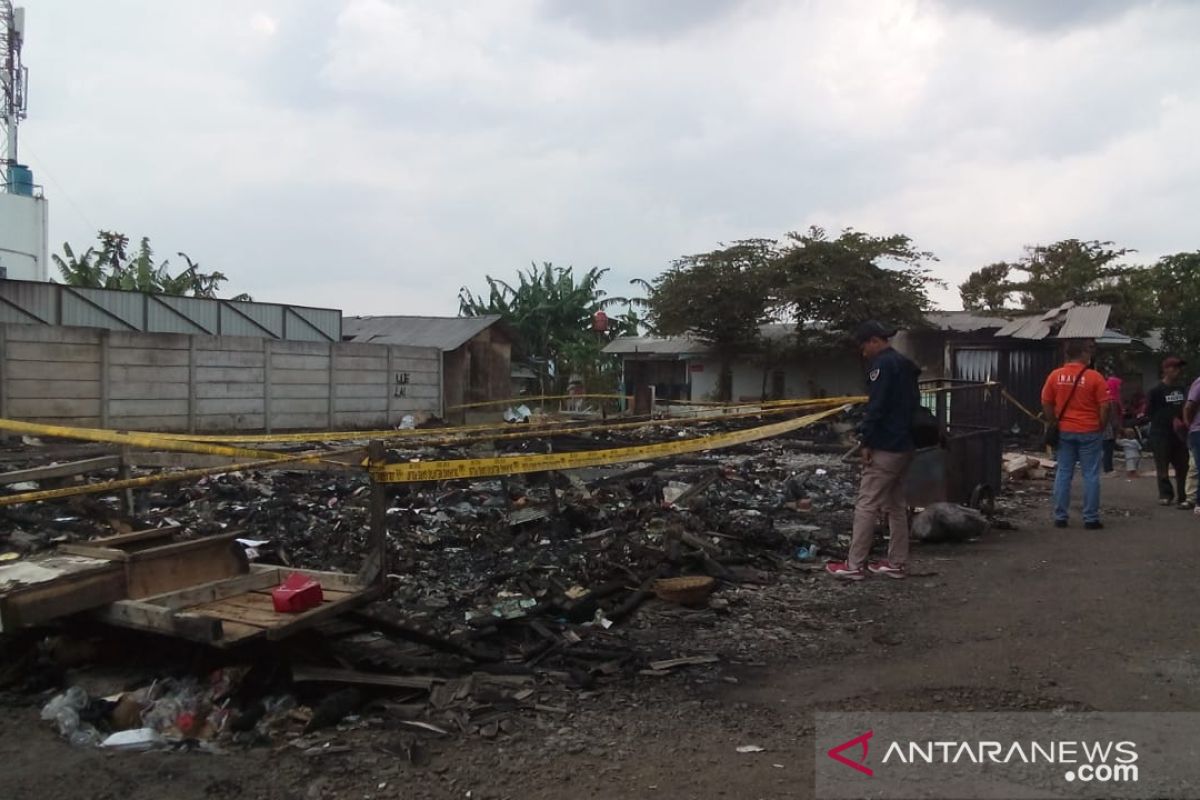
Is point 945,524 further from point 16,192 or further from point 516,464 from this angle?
point 16,192

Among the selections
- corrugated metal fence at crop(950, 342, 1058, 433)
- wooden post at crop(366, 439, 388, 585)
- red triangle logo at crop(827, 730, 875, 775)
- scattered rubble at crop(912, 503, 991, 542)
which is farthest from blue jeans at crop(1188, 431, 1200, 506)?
corrugated metal fence at crop(950, 342, 1058, 433)

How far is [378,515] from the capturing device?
4445 mm

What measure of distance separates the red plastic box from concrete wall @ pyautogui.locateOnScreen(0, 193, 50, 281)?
1426 inches

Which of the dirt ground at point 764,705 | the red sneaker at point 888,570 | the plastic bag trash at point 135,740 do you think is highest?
the red sneaker at point 888,570

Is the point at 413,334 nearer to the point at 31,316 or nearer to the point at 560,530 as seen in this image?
the point at 31,316

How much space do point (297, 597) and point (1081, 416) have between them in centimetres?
678

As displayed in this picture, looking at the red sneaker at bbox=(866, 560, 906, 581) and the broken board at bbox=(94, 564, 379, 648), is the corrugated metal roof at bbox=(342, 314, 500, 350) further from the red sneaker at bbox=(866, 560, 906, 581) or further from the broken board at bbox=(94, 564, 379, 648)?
the broken board at bbox=(94, 564, 379, 648)

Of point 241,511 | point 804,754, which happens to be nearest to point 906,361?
point 804,754

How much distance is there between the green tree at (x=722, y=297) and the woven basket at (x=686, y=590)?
75.4 feet

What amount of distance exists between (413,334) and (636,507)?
23.6 m

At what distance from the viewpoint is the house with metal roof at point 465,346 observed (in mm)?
29047

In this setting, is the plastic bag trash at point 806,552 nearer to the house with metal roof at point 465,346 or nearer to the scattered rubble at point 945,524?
the scattered rubble at point 945,524

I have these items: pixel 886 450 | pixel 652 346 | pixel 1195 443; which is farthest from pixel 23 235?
pixel 1195 443

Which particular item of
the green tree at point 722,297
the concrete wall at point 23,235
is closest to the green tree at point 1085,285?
the green tree at point 722,297
